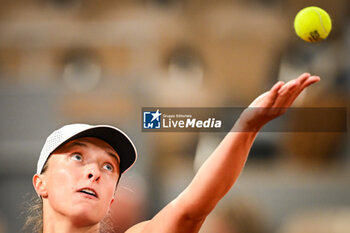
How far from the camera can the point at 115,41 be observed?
7.72 feet

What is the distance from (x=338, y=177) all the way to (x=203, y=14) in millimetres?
881

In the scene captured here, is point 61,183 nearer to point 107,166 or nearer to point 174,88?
point 107,166

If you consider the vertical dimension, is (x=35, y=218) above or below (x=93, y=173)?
below

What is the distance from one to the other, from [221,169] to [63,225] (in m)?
0.44

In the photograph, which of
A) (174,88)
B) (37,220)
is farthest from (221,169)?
(174,88)

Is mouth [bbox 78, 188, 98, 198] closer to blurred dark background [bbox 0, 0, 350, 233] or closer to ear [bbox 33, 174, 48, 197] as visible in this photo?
ear [bbox 33, 174, 48, 197]

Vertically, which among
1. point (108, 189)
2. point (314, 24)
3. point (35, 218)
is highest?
point (314, 24)

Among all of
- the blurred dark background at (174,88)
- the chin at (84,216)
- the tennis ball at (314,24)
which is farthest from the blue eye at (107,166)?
the tennis ball at (314,24)

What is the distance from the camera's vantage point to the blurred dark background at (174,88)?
6.56 feet

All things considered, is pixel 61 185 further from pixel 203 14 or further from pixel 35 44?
pixel 203 14

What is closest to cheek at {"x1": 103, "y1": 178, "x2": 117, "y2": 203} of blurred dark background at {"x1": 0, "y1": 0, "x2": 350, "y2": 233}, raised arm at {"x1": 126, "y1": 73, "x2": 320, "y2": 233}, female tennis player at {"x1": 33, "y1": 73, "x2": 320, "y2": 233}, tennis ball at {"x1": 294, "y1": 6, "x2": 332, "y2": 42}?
female tennis player at {"x1": 33, "y1": 73, "x2": 320, "y2": 233}

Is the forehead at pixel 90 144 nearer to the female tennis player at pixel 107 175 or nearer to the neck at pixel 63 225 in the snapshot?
the female tennis player at pixel 107 175

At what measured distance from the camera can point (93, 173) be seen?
4.74ft

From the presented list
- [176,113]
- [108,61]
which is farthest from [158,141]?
[108,61]
